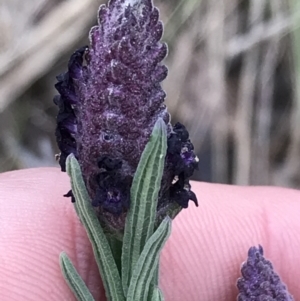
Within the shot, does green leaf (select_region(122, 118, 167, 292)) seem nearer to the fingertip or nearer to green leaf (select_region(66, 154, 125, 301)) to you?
green leaf (select_region(66, 154, 125, 301))

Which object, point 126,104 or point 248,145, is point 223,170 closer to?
point 248,145

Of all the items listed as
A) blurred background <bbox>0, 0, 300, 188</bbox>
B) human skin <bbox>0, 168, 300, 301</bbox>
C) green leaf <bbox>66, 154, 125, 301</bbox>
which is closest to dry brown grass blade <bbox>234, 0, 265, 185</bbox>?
blurred background <bbox>0, 0, 300, 188</bbox>

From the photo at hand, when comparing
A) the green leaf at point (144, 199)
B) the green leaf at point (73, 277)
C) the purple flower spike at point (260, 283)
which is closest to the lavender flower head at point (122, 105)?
the green leaf at point (144, 199)

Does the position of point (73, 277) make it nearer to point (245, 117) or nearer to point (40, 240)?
point (40, 240)

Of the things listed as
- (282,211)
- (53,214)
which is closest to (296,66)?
(282,211)

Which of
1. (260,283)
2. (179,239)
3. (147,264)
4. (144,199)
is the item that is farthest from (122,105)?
(179,239)

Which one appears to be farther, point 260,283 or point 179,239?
point 179,239
